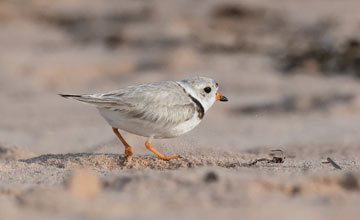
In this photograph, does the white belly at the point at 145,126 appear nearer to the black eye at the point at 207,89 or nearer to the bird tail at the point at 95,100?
the bird tail at the point at 95,100

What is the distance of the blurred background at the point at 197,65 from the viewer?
8297 mm

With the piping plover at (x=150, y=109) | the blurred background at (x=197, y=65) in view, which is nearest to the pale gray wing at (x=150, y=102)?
the piping plover at (x=150, y=109)

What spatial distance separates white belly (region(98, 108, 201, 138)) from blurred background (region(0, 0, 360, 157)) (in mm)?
788

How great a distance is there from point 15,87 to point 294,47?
19.8ft

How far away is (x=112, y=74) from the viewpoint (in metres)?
13.9

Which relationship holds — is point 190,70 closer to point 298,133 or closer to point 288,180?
point 298,133

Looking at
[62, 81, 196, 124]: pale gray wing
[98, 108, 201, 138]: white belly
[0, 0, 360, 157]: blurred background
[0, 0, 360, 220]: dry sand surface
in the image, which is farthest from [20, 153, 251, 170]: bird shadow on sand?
[0, 0, 360, 157]: blurred background

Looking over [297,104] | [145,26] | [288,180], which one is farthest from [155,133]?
[145,26]

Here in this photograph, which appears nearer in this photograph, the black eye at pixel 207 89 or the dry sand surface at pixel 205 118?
the dry sand surface at pixel 205 118

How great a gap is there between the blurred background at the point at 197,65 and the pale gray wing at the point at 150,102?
2.81 feet

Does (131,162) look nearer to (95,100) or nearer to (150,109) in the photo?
(150,109)

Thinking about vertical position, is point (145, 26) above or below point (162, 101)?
below

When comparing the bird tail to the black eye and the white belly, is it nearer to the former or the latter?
the white belly

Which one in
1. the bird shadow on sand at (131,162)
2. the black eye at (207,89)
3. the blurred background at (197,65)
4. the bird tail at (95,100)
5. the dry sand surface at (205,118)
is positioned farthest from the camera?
the blurred background at (197,65)
